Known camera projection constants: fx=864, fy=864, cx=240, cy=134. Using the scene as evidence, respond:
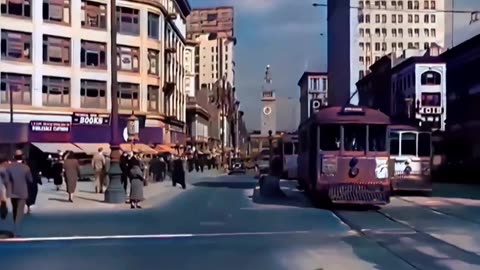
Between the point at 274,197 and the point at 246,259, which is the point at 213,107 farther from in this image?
the point at 246,259

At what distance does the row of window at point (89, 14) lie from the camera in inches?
2621

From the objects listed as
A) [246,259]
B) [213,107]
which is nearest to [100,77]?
[246,259]

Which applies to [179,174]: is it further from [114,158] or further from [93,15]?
[93,15]

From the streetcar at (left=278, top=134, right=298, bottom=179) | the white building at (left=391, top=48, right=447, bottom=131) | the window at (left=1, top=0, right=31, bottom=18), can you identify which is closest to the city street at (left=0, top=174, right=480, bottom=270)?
the streetcar at (left=278, top=134, right=298, bottom=179)

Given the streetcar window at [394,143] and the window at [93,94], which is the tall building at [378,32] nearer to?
the window at [93,94]

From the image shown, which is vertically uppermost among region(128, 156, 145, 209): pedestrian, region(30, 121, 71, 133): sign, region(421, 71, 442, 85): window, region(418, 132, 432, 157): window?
region(421, 71, 442, 85): window

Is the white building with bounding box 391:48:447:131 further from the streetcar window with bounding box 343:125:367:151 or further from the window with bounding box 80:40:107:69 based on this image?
the streetcar window with bounding box 343:125:367:151

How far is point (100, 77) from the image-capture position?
71375 mm

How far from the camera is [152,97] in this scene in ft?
252

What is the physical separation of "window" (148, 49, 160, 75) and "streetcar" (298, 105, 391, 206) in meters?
50.7

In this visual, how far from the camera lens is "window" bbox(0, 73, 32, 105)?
65.7 metres

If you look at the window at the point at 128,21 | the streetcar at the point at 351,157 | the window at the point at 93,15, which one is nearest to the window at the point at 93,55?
the window at the point at 93,15

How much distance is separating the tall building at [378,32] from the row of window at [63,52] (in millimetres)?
72839

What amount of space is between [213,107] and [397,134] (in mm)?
109888
